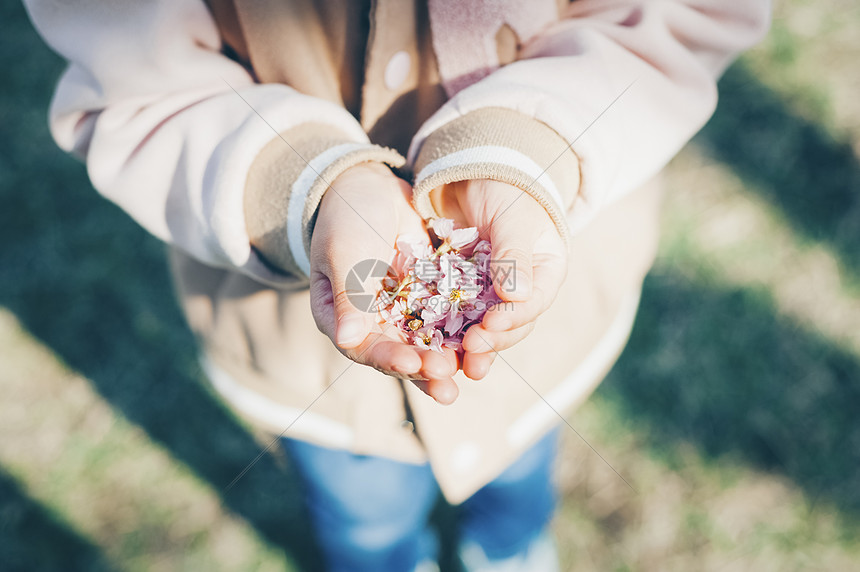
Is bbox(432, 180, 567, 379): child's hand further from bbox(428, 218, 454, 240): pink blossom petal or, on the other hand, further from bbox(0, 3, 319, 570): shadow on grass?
bbox(0, 3, 319, 570): shadow on grass

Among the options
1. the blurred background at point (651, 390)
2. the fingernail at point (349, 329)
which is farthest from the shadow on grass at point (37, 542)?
the fingernail at point (349, 329)

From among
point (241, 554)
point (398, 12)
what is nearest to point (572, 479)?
point (241, 554)

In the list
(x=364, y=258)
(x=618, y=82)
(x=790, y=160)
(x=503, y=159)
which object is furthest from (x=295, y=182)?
(x=790, y=160)

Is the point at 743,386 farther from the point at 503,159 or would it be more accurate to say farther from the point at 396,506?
the point at 503,159

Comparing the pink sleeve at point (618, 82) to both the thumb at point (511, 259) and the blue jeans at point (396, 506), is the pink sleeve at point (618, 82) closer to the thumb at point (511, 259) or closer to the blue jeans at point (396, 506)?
the thumb at point (511, 259)

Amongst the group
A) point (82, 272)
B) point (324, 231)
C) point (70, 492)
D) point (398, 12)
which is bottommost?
point (70, 492)

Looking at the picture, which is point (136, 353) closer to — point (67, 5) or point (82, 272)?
point (82, 272)
